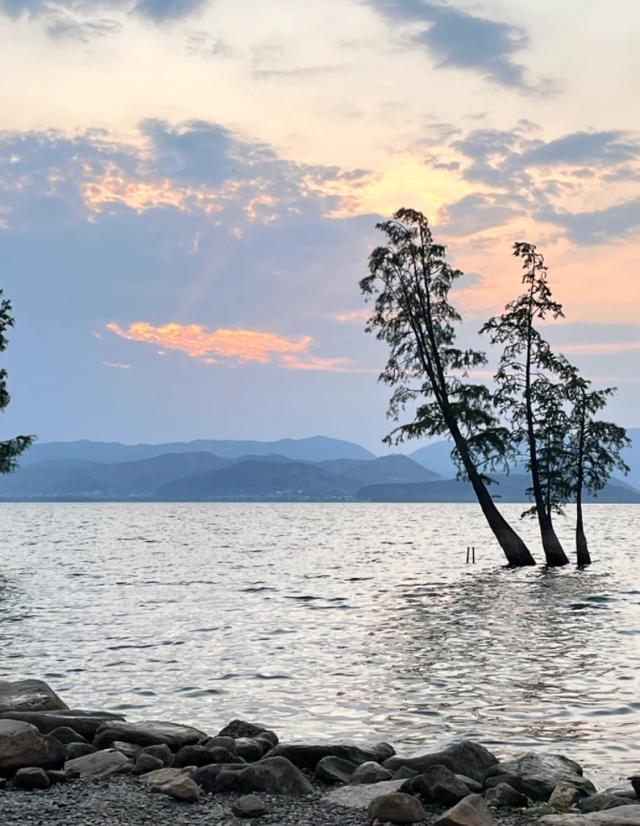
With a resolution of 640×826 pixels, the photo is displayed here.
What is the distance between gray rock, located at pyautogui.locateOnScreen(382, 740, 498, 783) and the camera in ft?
43.7

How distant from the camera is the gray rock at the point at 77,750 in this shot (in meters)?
14.0

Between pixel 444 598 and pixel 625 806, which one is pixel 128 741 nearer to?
pixel 625 806

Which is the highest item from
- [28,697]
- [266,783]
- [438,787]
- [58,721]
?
[438,787]

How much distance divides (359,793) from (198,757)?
2.81m

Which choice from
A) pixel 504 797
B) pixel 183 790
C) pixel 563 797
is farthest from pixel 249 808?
pixel 563 797

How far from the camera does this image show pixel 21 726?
1347 centimetres

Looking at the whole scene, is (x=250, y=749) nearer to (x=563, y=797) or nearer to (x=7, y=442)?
Result: (x=563, y=797)

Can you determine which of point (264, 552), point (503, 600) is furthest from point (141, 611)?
point (264, 552)

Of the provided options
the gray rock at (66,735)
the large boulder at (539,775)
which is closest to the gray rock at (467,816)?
the large boulder at (539,775)

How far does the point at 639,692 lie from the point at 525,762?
28.8 ft

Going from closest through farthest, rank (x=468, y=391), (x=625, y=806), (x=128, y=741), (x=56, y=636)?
(x=625, y=806)
(x=128, y=741)
(x=56, y=636)
(x=468, y=391)

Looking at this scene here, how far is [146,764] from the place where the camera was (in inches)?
515

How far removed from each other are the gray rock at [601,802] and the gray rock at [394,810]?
2522mm

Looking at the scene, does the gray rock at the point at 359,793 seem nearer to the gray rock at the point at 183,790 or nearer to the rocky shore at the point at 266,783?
the rocky shore at the point at 266,783
